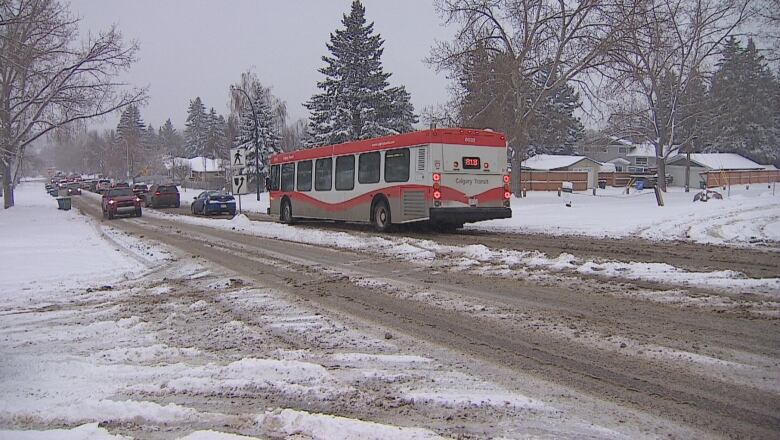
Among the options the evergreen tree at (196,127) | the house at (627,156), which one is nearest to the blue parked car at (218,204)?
the house at (627,156)

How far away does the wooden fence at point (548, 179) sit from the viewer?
55.8 metres

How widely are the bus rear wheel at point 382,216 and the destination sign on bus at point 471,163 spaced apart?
259 cm

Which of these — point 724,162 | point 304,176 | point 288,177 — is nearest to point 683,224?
point 304,176

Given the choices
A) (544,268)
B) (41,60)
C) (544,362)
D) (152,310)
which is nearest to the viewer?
(544,362)

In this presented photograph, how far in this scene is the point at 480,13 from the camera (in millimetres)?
31594

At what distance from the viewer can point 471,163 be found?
15.5 metres

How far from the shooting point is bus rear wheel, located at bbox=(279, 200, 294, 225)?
875 inches

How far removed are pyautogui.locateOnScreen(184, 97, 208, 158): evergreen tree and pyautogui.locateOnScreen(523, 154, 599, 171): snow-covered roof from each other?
72.2m

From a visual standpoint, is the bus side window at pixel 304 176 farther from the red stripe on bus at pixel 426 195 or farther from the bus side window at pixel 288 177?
the red stripe on bus at pixel 426 195

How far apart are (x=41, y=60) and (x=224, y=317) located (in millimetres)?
31307

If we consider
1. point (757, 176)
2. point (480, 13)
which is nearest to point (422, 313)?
point (480, 13)

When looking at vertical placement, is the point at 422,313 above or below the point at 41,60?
below

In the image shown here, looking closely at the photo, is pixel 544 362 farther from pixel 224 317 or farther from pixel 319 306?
pixel 224 317

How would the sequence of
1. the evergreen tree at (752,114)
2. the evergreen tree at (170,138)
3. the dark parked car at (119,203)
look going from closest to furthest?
the dark parked car at (119,203), the evergreen tree at (752,114), the evergreen tree at (170,138)
